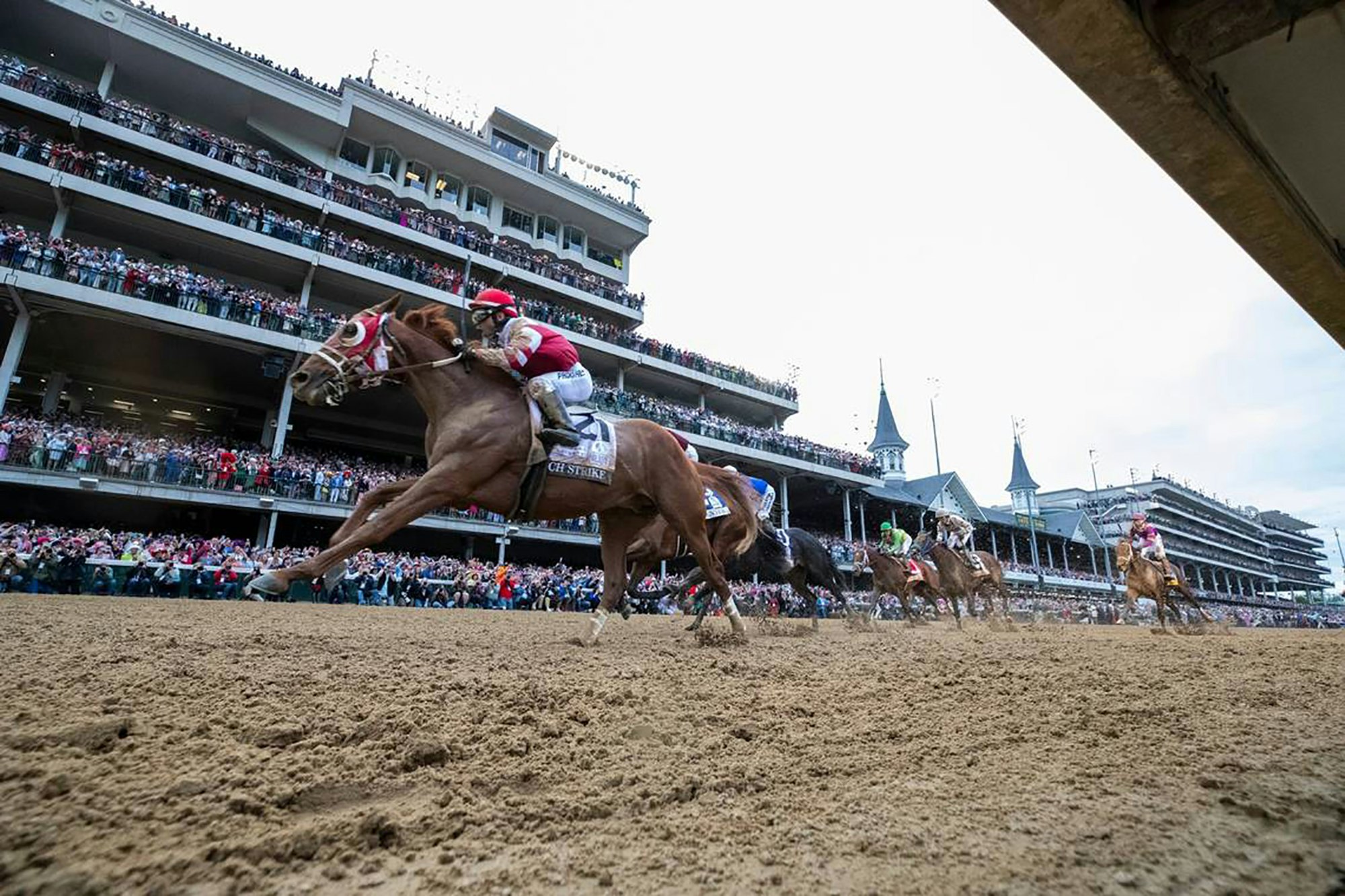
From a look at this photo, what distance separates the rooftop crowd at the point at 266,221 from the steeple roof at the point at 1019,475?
205 ft

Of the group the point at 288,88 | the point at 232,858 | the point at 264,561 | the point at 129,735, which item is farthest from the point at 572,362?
the point at 288,88

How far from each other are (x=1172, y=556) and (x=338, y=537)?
9050 cm

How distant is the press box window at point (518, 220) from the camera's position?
1321 inches

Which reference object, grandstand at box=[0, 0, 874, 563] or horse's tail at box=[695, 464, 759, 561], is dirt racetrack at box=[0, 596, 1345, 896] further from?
grandstand at box=[0, 0, 874, 563]

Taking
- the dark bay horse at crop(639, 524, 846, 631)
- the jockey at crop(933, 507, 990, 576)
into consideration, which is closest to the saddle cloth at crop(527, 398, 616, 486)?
the dark bay horse at crop(639, 524, 846, 631)

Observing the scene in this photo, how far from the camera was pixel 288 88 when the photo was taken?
25875mm

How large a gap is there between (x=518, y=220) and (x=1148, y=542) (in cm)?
3123

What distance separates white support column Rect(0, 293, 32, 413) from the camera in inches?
690

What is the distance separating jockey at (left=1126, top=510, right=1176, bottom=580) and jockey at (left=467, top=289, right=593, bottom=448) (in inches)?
529

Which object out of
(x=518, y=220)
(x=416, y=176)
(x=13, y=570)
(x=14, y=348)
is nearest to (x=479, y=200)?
(x=518, y=220)

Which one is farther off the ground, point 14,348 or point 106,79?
point 106,79

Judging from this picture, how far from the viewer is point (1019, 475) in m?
77.8

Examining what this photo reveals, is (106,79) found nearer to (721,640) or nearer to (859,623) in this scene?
(721,640)

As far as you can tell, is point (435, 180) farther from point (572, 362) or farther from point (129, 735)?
point (129, 735)
